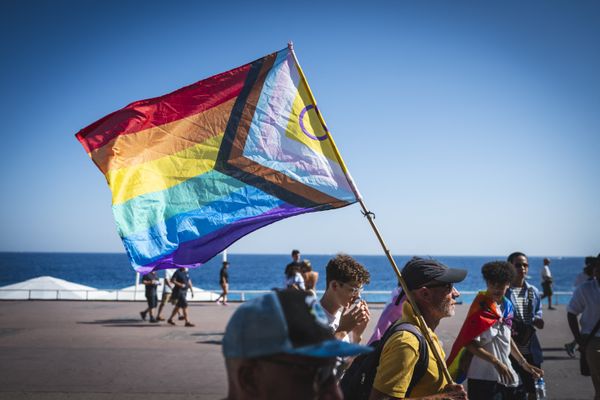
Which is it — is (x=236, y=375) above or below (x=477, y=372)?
above

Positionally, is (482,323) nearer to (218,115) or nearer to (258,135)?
(258,135)

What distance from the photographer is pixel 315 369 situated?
1.49 m

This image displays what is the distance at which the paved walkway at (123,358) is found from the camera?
7.29m

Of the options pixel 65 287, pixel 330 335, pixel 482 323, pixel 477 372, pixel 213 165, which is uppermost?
pixel 213 165

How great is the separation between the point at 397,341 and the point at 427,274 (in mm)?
601

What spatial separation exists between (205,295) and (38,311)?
25.7ft

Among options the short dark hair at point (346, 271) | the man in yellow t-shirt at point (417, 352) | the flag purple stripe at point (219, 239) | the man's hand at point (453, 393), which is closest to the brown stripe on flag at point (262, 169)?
the flag purple stripe at point (219, 239)

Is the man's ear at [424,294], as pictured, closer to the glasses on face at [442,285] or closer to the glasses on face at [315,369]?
the glasses on face at [442,285]

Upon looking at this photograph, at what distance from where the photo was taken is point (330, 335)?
5.01 feet

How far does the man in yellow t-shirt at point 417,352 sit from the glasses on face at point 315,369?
3.81 feet

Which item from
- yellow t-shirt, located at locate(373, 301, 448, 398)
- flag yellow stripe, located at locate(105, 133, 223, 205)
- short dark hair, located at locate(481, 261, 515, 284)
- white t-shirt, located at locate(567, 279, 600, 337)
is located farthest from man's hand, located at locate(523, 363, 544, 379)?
flag yellow stripe, located at locate(105, 133, 223, 205)

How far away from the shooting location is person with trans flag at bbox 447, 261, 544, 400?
167 inches

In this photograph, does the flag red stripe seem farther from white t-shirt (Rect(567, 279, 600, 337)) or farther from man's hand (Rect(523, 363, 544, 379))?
white t-shirt (Rect(567, 279, 600, 337))

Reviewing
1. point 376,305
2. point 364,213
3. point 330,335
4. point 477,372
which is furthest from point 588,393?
point 376,305
